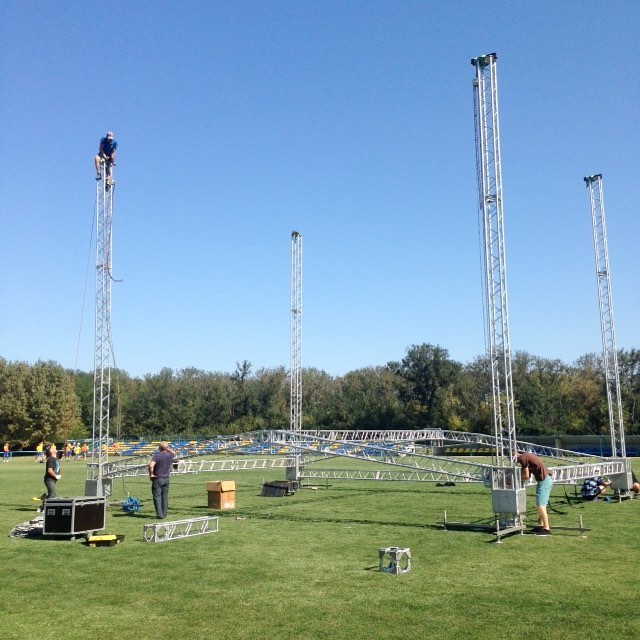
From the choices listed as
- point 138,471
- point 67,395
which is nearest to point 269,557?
point 138,471

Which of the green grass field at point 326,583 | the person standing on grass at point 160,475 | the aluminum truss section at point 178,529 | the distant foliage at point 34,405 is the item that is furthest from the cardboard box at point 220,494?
the distant foliage at point 34,405

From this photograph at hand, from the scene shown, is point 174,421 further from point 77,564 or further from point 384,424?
point 77,564

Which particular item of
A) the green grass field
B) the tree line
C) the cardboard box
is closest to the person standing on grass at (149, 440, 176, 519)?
the green grass field

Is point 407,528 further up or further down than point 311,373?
further down

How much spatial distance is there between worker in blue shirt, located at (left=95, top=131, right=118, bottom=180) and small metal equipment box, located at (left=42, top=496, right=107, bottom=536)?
12.9 meters

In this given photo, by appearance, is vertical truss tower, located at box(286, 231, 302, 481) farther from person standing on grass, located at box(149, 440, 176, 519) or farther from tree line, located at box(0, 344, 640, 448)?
tree line, located at box(0, 344, 640, 448)

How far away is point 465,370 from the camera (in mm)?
93875

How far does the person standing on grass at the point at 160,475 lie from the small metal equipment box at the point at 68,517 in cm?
248

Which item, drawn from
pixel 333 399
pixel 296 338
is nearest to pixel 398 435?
pixel 296 338

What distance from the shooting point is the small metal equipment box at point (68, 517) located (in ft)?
49.2

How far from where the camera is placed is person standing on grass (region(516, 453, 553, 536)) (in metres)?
14.9

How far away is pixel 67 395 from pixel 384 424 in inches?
1516

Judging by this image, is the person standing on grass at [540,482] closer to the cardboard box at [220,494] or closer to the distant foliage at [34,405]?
the cardboard box at [220,494]

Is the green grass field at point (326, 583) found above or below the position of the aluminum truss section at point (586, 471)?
below
